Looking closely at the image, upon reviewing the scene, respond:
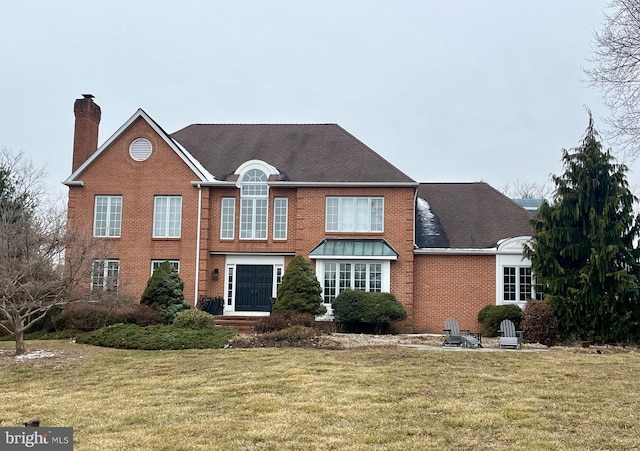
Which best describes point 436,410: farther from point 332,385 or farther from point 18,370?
point 18,370

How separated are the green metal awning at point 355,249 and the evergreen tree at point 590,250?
17.9 feet

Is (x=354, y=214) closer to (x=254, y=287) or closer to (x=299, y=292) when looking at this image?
(x=299, y=292)

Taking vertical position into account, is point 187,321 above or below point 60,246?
below

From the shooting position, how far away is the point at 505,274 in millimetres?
24984

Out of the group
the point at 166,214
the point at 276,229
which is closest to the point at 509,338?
the point at 276,229

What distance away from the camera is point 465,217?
27.2 metres

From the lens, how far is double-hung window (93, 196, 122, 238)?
85.8 ft

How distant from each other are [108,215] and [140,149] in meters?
2.94

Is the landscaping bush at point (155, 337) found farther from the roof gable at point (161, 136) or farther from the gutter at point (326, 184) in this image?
the roof gable at point (161, 136)

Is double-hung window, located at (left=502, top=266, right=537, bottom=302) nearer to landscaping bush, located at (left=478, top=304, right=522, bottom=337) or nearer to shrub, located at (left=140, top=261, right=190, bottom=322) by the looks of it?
landscaping bush, located at (left=478, top=304, right=522, bottom=337)

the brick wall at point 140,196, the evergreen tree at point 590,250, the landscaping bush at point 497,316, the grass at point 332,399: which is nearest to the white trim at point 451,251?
the landscaping bush at point 497,316

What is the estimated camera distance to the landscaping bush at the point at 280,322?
19.6m

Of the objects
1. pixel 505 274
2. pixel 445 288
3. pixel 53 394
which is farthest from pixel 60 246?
pixel 505 274

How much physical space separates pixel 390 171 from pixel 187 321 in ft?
33.7
